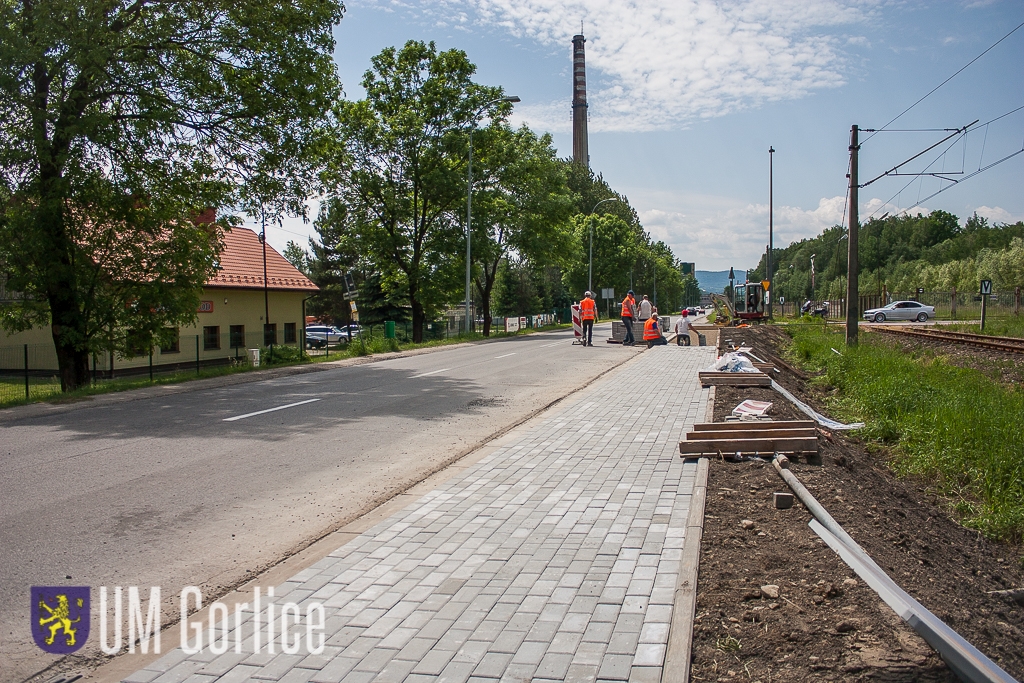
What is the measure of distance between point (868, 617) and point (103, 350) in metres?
17.5

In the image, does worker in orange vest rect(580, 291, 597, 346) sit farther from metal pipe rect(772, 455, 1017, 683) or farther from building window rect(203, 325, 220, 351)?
metal pipe rect(772, 455, 1017, 683)

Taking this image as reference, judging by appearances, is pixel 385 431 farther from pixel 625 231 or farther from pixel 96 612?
pixel 625 231

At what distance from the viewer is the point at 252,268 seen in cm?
3734

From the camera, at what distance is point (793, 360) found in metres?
24.2

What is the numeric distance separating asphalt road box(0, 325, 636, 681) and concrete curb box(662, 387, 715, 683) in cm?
268

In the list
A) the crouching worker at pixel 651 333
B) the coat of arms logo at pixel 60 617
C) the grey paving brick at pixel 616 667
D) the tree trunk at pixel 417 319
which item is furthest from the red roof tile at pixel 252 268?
the grey paving brick at pixel 616 667

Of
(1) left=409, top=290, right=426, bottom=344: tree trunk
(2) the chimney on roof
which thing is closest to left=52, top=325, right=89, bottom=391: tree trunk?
(1) left=409, top=290, right=426, bottom=344: tree trunk

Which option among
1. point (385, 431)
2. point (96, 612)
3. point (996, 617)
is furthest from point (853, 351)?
point (96, 612)

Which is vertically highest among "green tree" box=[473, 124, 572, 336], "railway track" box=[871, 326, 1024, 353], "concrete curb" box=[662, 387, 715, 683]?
"green tree" box=[473, 124, 572, 336]

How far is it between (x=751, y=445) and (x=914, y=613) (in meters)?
4.00

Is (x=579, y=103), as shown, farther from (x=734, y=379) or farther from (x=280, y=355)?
(x=734, y=379)

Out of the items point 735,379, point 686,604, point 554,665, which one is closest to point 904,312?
point 735,379

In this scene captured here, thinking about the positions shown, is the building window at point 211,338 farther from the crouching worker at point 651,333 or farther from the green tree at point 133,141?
the crouching worker at point 651,333

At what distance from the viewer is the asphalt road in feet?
16.0
